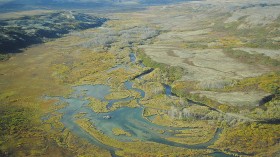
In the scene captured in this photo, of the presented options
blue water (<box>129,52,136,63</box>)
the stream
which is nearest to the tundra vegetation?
the stream

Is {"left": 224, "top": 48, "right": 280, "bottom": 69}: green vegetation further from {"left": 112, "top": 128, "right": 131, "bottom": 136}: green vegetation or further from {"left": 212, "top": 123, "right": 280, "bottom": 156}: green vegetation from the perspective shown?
{"left": 112, "top": 128, "right": 131, "bottom": 136}: green vegetation

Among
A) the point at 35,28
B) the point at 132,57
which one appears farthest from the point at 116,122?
the point at 35,28

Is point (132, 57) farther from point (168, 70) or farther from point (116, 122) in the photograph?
point (116, 122)

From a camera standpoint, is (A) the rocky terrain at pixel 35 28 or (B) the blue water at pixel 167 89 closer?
(B) the blue water at pixel 167 89

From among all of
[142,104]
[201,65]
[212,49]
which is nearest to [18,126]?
[142,104]

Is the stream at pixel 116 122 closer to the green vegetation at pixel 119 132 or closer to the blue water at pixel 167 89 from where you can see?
the blue water at pixel 167 89

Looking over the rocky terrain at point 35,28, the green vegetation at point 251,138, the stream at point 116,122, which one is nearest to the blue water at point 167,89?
the stream at point 116,122
